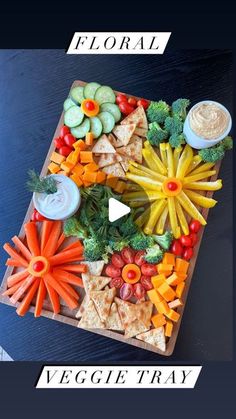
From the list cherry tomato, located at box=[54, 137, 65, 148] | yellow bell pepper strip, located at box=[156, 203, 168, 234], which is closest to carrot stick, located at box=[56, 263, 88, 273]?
yellow bell pepper strip, located at box=[156, 203, 168, 234]

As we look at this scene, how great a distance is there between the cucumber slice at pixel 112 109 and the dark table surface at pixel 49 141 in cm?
50

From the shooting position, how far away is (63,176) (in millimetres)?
4457

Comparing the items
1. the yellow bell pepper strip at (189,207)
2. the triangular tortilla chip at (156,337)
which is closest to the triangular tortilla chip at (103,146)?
the yellow bell pepper strip at (189,207)

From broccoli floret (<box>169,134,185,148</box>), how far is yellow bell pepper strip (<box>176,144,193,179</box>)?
8 centimetres

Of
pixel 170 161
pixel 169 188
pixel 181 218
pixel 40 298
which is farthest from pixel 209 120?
pixel 40 298

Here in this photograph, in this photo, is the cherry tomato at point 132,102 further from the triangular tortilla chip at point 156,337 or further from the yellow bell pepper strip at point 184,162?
the triangular tortilla chip at point 156,337

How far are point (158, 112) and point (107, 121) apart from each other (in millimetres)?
469

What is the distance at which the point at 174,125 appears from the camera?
15.4 ft

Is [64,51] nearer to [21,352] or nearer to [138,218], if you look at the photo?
[138,218]

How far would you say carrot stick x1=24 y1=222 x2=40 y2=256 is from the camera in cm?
460

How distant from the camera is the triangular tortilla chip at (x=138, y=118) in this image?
4781 mm

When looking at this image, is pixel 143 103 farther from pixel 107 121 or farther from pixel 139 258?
pixel 139 258

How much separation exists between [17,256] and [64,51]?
84.5 inches

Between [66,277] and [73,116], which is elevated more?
[73,116]
